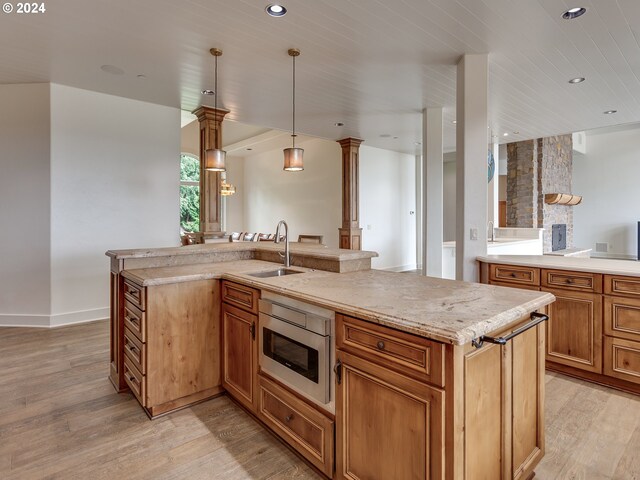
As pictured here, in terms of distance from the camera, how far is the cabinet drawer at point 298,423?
1584 millimetres

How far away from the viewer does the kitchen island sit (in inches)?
46.1

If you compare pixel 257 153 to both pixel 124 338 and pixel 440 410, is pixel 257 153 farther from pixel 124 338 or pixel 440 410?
pixel 440 410

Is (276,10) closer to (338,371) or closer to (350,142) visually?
(338,371)

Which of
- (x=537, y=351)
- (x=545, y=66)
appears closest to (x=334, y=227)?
(x=545, y=66)

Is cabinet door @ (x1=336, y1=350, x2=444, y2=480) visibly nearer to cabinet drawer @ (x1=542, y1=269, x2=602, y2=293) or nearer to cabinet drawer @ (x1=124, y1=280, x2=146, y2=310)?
cabinet drawer @ (x1=124, y1=280, x2=146, y2=310)

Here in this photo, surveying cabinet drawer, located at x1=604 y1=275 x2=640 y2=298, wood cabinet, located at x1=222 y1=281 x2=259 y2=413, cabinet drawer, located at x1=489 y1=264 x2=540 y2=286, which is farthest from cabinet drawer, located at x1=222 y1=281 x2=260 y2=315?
cabinet drawer, located at x1=604 y1=275 x2=640 y2=298

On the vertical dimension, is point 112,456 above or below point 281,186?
below

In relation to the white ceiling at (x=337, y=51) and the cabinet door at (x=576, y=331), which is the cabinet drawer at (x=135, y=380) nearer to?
the white ceiling at (x=337, y=51)

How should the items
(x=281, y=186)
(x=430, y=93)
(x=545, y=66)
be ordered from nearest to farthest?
1. (x=545, y=66)
2. (x=430, y=93)
3. (x=281, y=186)

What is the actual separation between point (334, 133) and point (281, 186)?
319 centimetres

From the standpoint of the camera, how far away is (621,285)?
242cm

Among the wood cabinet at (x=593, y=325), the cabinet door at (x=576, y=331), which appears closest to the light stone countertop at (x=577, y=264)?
the wood cabinet at (x=593, y=325)

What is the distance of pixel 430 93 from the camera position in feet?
13.8

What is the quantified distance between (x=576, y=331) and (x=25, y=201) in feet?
18.1
